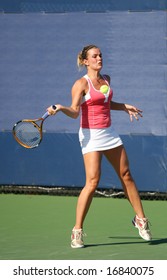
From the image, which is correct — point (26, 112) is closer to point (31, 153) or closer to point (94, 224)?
point (31, 153)

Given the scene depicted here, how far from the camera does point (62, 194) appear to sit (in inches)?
422

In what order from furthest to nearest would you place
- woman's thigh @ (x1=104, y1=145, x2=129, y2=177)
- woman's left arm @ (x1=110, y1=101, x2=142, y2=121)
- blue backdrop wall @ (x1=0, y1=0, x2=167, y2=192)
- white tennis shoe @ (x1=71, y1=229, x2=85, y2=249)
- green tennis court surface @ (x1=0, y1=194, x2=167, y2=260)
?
blue backdrop wall @ (x1=0, y1=0, x2=167, y2=192), woman's left arm @ (x1=110, y1=101, x2=142, y2=121), woman's thigh @ (x1=104, y1=145, x2=129, y2=177), white tennis shoe @ (x1=71, y1=229, x2=85, y2=249), green tennis court surface @ (x1=0, y1=194, x2=167, y2=260)

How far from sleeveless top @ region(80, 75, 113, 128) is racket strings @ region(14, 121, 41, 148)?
0.42 metres

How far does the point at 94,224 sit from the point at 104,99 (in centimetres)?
162

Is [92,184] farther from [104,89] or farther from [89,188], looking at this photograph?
[104,89]

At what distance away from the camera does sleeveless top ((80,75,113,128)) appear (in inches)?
284

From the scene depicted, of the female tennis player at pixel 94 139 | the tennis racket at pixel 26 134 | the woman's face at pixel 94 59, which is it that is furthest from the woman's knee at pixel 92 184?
the woman's face at pixel 94 59

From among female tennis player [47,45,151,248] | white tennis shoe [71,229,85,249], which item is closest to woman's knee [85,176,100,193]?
female tennis player [47,45,151,248]

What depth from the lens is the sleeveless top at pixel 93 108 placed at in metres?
7.20

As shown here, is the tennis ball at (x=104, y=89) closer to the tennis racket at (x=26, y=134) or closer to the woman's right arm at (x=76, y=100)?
the woman's right arm at (x=76, y=100)

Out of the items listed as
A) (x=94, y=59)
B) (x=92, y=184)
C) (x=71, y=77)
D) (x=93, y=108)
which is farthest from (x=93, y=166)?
(x=71, y=77)

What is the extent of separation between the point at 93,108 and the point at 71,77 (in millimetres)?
3252

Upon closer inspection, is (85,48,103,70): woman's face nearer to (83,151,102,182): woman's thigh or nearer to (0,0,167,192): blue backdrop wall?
(83,151,102,182): woman's thigh

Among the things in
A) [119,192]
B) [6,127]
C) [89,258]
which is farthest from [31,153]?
[89,258]
